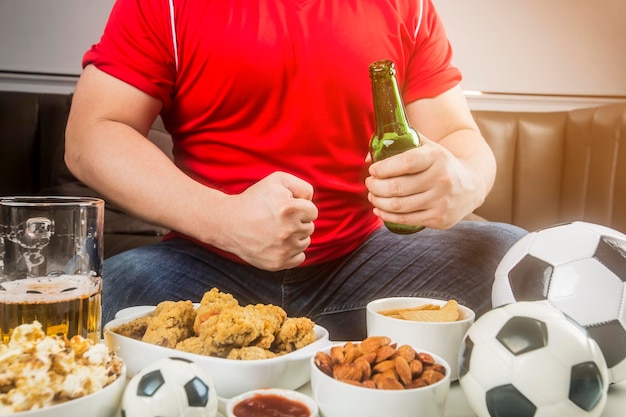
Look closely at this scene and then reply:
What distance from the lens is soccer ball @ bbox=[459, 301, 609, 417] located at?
544 millimetres

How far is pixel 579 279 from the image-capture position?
2.36ft

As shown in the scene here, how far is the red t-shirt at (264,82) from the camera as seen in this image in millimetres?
1104

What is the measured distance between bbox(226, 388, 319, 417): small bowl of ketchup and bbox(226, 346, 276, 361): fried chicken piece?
0.17ft

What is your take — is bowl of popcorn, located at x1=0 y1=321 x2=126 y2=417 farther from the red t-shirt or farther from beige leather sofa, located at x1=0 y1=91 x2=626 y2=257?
beige leather sofa, located at x1=0 y1=91 x2=626 y2=257

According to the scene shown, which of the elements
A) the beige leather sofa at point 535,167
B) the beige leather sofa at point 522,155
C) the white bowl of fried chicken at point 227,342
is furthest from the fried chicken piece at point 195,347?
the beige leather sofa at point 535,167

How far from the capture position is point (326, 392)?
564mm

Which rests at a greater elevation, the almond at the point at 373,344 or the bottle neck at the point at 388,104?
the bottle neck at the point at 388,104

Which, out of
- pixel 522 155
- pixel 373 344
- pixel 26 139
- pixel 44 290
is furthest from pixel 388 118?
pixel 26 139

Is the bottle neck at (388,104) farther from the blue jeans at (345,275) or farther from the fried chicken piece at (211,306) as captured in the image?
the fried chicken piece at (211,306)

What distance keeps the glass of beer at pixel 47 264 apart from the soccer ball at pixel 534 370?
0.45 meters

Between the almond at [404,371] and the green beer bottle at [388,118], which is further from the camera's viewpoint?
the green beer bottle at [388,118]

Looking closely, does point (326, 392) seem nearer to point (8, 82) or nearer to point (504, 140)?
point (504, 140)

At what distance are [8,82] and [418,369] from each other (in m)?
2.58

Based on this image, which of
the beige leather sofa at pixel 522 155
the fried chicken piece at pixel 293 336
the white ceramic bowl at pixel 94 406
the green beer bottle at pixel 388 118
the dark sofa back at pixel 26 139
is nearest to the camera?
the white ceramic bowl at pixel 94 406
